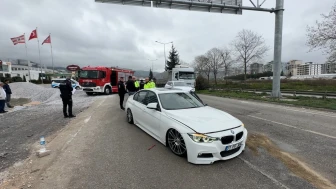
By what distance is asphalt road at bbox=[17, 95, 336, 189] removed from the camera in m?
3.33

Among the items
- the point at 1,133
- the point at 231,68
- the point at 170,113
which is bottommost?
the point at 1,133

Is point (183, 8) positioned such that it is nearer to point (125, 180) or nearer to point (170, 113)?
point (170, 113)

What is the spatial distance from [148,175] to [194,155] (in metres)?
0.95

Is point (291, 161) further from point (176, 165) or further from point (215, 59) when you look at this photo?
point (215, 59)

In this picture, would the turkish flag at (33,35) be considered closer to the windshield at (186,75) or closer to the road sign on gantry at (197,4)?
the windshield at (186,75)

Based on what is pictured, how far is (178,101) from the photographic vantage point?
5480mm

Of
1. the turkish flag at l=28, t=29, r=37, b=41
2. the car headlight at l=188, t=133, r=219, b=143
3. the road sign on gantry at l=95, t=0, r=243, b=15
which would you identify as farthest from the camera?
the turkish flag at l=28, t=29, r=37, b=41

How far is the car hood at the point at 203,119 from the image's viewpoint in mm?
3926

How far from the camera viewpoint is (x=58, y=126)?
7.41 m

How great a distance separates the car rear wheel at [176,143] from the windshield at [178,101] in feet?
2.62

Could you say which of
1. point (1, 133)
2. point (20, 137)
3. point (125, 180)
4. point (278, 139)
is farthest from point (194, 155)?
point (1, 133)

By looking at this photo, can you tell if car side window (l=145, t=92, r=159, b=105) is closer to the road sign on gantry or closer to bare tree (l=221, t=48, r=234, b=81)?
the road sign on gantry

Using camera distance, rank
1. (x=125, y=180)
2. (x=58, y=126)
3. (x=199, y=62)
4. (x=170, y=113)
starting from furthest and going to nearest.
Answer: (x=199, y=62), (x=58, y=126), (x=170, y=113), (x=125, y=180)

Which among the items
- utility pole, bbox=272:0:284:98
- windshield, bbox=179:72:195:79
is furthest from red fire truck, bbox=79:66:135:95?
utility pole, bbox=272:0:284:98
